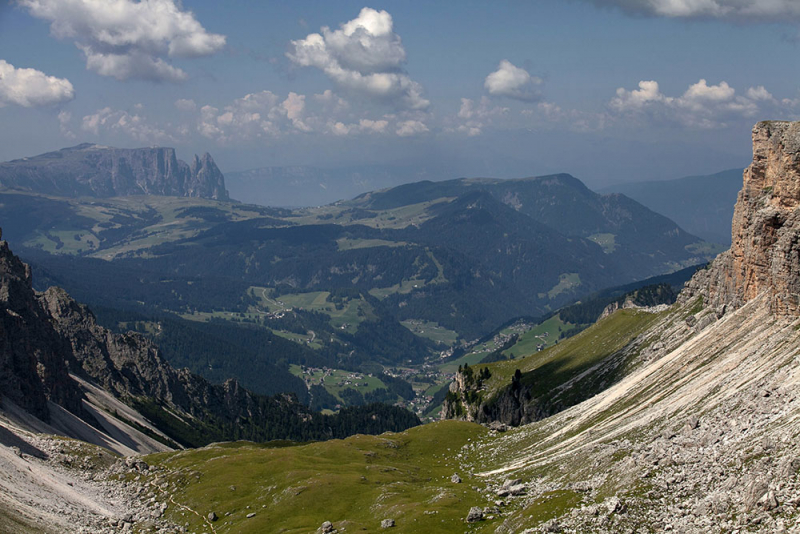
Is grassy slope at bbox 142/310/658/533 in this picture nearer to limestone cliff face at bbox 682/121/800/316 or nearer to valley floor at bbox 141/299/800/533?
valley floor at bbox 141/299/800/533

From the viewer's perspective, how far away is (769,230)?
118m

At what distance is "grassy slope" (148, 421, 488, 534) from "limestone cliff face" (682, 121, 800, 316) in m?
57.6

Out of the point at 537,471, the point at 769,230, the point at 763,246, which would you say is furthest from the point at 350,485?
the point at 769,230

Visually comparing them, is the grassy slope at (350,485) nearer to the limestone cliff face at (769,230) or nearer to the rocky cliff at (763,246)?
the rocky cliff at (763,246)

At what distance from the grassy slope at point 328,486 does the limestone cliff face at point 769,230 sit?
2267 inches

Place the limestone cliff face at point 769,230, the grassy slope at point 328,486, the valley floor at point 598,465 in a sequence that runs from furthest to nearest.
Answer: the limestone cliff face at point 769,230 < the grassy slope at point 328,486 < the valley floor at point 598,465

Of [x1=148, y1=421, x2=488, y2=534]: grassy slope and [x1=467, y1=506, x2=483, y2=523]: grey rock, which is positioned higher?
[x1=467, y1=506, x2=483, y2=523]: grey rock

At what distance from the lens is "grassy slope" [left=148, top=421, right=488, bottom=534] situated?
294ft

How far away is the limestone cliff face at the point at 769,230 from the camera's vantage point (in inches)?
4090

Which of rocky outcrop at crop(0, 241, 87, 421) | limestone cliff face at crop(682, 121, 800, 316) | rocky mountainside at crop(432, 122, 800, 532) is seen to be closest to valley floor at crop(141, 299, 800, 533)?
rocky mountainside at crop(432, 122, 800, 532)

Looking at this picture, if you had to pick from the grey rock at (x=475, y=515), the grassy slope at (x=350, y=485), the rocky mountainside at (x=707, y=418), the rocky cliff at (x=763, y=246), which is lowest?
the grassy slope at (x=350, y=485)

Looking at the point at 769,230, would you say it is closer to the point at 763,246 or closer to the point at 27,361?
the point at 763,246

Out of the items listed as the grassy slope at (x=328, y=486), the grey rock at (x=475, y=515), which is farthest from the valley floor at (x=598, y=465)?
the grey rock at (x=475, y=515)

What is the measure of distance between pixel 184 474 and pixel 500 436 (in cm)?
6966
